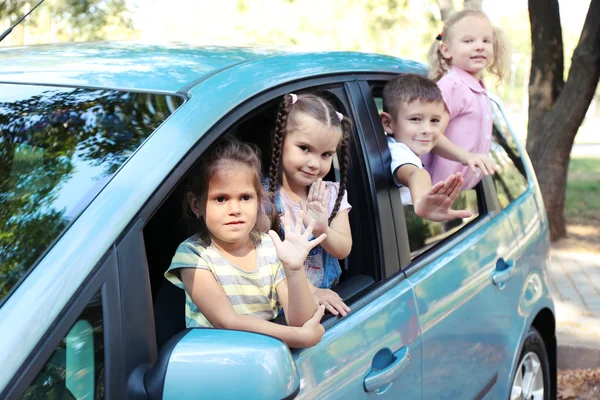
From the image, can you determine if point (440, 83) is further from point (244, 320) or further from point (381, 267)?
point (244, 320)

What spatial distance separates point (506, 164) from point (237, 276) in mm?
2168

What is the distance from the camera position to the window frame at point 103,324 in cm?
145

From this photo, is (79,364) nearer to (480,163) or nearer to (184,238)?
(184,238)

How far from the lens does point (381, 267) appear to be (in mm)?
2527

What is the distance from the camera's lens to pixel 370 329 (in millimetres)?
2260

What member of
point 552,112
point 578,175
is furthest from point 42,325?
point 578,175

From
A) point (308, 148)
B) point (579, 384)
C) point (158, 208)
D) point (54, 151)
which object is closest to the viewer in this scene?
point (158, 208)

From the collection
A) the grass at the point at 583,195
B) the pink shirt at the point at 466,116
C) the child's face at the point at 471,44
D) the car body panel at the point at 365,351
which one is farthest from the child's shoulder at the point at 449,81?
the grass at the point at 583,195

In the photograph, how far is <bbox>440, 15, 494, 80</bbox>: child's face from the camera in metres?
3.70

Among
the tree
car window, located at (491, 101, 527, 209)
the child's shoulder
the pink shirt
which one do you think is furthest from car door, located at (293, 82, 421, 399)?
the tree

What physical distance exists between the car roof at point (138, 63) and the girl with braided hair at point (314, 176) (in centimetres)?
14

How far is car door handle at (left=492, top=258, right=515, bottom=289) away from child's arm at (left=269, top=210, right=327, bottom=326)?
1.27m

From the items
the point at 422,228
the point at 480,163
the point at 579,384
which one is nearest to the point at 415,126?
the point at 480,163

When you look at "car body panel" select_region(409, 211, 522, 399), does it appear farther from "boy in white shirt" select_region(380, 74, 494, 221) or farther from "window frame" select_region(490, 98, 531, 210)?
"window frame" select_region(490, 98, 531, 210)
